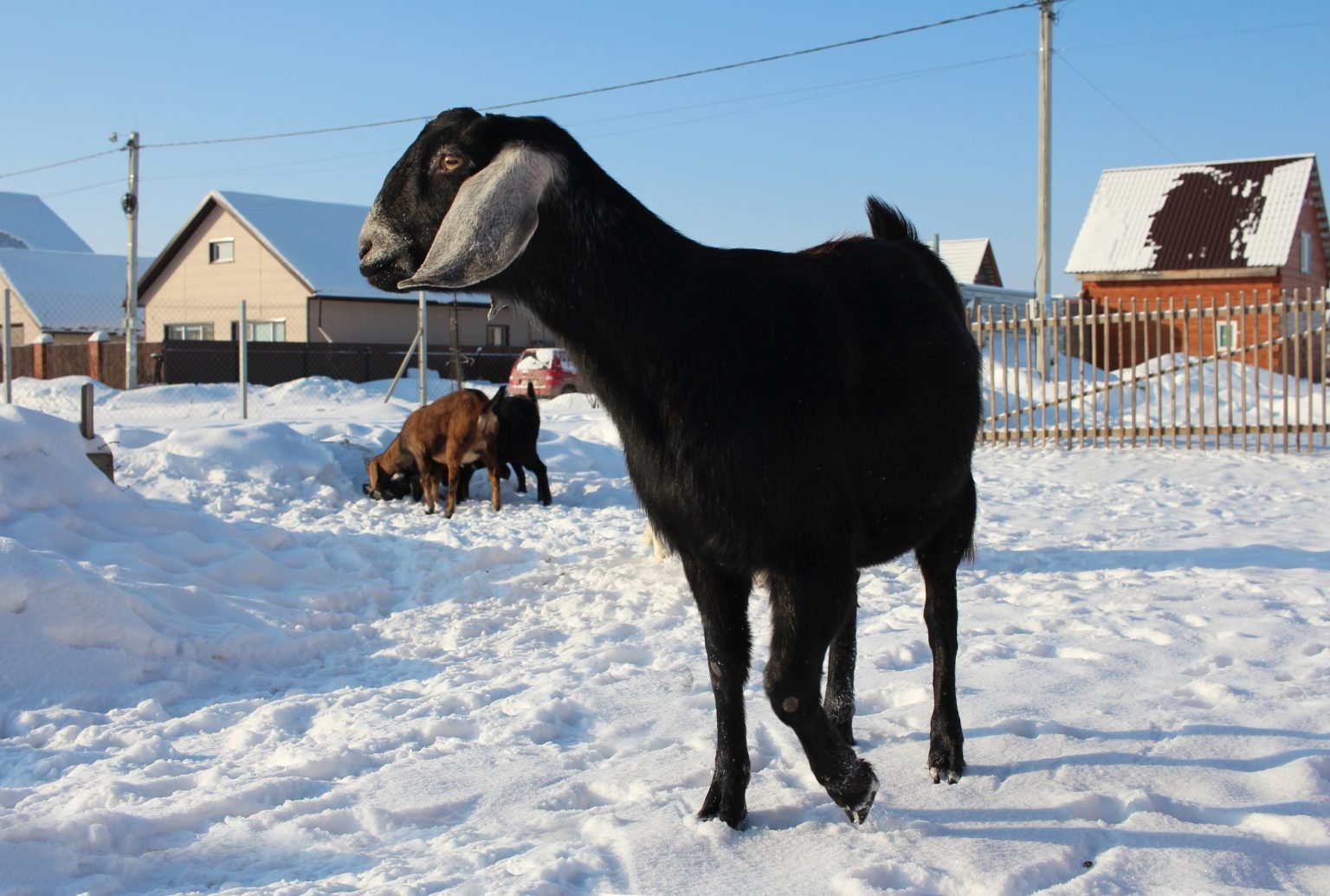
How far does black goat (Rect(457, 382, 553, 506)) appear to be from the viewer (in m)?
11.8

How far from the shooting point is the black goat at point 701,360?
9.32 ft

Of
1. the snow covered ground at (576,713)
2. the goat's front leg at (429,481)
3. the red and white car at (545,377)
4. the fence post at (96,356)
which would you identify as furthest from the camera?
the fence post at (96,356)

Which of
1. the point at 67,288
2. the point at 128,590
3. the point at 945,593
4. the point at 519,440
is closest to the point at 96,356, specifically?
the point at 67,288

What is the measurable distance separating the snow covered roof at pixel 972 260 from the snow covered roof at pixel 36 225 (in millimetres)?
46693

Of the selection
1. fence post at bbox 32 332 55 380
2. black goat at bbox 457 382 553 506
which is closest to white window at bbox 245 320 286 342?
fence post at bbox 32 332 55 380

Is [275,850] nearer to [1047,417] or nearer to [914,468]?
[914,468]

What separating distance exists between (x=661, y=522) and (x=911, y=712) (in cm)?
184

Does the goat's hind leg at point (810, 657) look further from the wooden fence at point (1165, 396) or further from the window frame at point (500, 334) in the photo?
the window frame at point (500, 334)

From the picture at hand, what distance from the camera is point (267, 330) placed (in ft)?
119

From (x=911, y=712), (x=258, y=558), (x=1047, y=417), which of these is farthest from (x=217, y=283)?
(x=911, y=712)

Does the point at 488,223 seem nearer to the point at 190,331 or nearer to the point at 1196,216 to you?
the point at 1196,216

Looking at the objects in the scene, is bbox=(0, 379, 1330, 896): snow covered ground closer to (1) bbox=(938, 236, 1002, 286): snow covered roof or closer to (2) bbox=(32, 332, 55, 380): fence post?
(2) bbox=(32, 332, 55, 380): fence post

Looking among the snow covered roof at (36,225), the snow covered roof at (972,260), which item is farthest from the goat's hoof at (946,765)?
the snow covered roof at (36,225)

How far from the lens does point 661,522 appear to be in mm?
3041
